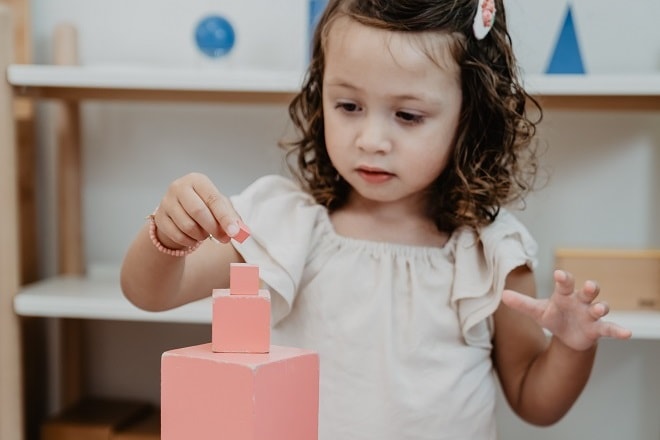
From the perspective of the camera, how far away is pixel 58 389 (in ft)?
5.53

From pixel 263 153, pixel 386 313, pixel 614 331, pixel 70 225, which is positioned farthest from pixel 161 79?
pixel 614 331

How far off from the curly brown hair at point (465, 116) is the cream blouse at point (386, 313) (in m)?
0.03

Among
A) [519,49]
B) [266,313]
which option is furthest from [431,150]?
[519,49]

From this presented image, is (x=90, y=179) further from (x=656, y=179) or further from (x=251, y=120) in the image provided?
(x=656, y=179)

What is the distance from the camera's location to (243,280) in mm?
563

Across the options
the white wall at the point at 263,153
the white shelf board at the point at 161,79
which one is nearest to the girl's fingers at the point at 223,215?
the white shelf board at the point at 161,79

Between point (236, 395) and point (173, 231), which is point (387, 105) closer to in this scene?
point (173, 231)

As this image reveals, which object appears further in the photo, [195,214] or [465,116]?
[465,116]

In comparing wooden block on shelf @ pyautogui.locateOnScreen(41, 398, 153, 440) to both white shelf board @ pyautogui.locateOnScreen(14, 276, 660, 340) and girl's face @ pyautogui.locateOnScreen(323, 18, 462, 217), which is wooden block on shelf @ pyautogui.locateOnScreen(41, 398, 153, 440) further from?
girl's face @ pyautogui.locateOnScreen(323, 18, 462, 217)

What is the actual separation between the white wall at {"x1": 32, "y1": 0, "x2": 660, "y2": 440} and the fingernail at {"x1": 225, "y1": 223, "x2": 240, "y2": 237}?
91cm

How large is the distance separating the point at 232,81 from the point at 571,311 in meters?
0.64

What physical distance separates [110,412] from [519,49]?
951mm

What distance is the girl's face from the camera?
2.89 feet

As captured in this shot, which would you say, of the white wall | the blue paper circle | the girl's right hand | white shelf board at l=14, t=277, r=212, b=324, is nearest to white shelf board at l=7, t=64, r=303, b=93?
the blue paper circle
